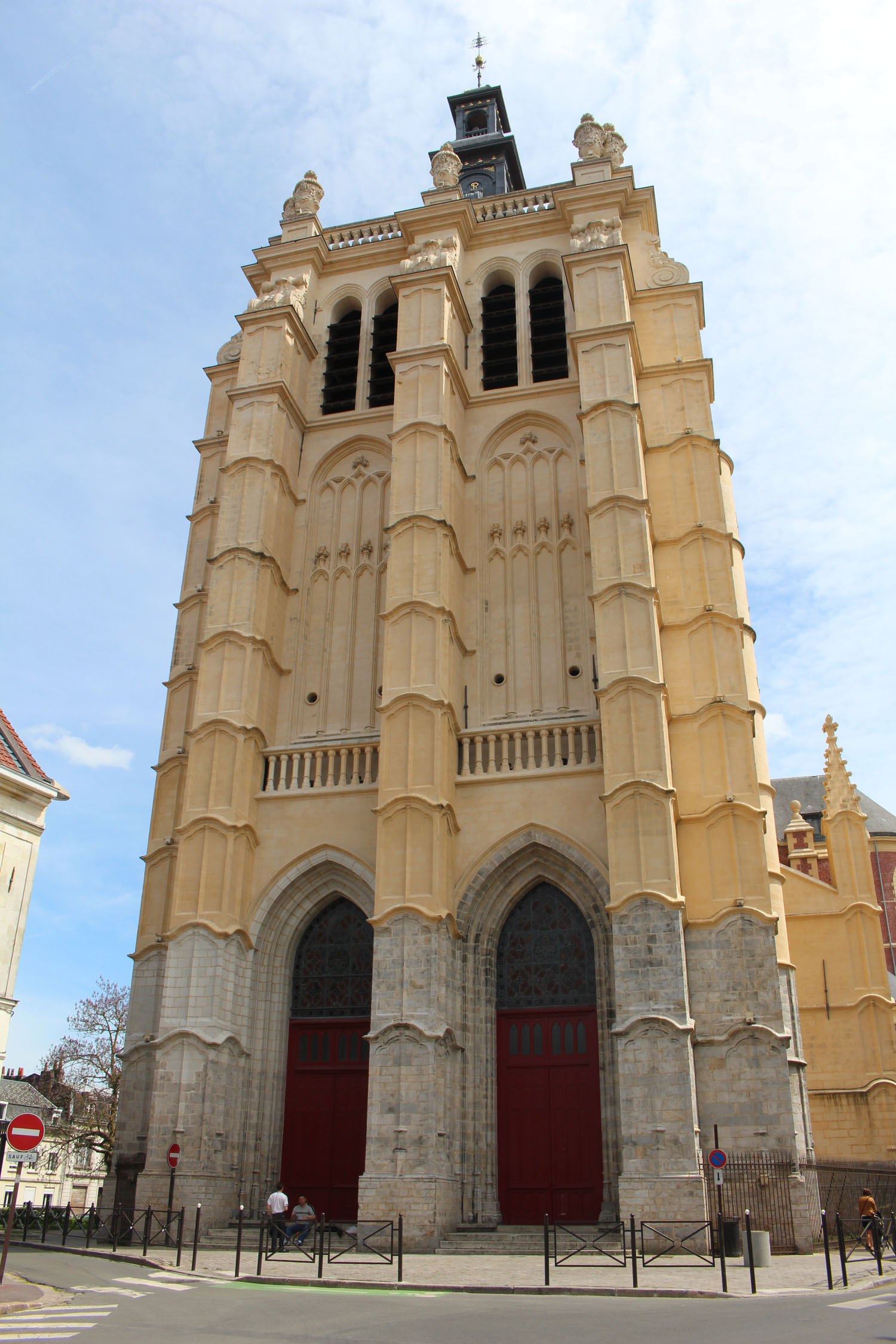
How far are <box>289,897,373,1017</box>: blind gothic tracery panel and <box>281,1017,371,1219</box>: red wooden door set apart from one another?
9.2 inches

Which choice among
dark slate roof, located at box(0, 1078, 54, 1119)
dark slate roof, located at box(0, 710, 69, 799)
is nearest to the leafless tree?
dark slate roof, located at box(0, 1078, 54, 1119)

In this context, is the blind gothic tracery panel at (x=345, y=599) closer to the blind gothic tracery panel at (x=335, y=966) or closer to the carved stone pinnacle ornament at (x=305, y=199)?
the blind gothic tracery panel at (x=335, y=966)

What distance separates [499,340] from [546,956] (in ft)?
48.7

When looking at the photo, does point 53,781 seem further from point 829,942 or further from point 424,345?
point 829,942

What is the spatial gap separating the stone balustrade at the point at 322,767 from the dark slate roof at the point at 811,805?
73.5ft

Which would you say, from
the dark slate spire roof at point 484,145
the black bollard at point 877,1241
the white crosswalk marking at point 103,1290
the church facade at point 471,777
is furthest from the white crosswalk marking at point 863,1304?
the dark slate spire roof at point 484,145

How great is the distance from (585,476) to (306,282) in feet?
33.5

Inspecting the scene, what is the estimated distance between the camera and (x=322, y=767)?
20.9m

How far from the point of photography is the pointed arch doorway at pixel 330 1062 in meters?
18.3

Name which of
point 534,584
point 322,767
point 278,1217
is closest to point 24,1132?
point 278,1217

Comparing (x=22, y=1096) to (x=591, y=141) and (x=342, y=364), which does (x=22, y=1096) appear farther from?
(x=591, y=141)

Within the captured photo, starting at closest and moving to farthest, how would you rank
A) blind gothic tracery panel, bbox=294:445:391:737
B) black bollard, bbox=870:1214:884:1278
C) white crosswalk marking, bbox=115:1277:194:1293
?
white crosswalk marking, bbox=115:1277:194:1293 → black bollard, bbox=870:1214:884:1278 → blind gothic tracery panel, bbox=294:445:391:737

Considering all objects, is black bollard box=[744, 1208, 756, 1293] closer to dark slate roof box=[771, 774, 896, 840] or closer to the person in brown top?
the person in brown top

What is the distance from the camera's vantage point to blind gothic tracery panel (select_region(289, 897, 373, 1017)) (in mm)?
19250
